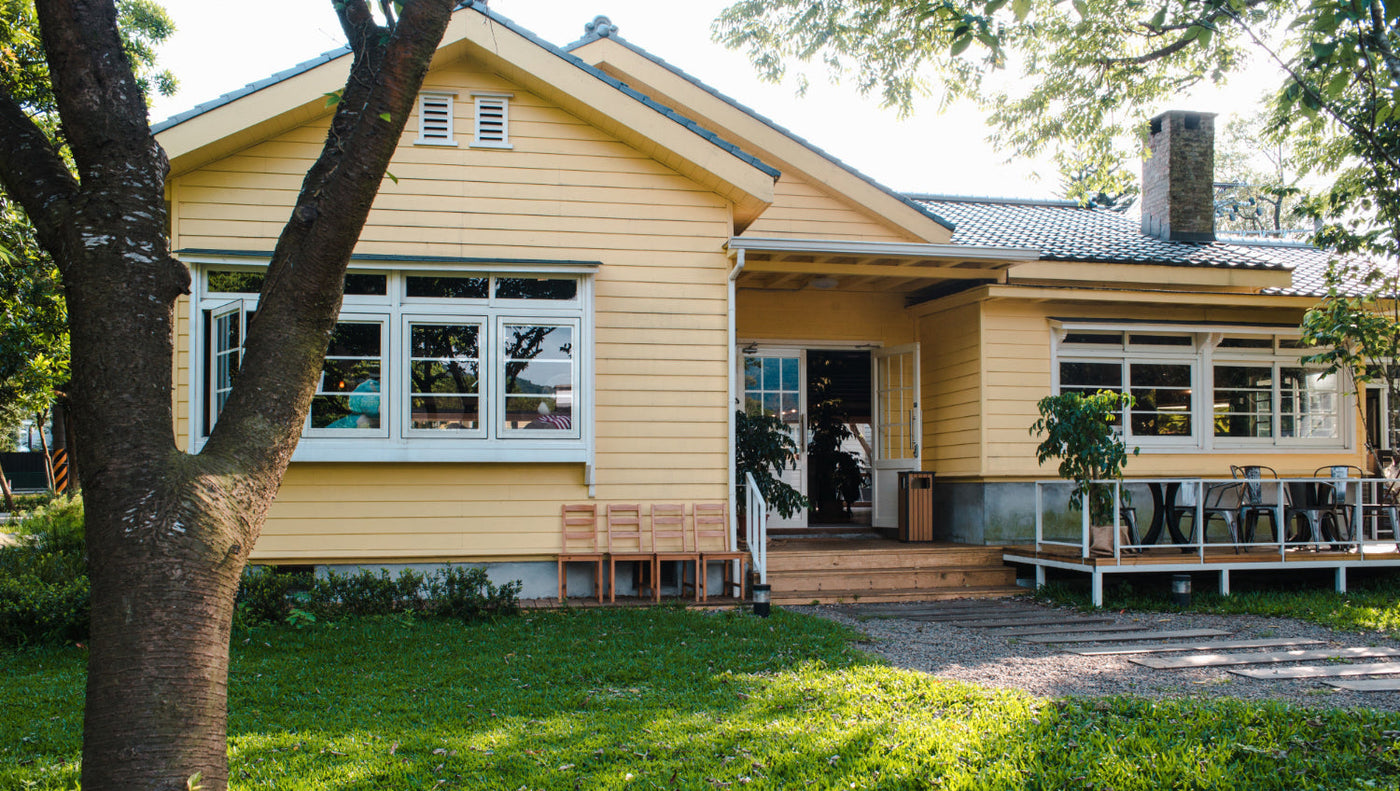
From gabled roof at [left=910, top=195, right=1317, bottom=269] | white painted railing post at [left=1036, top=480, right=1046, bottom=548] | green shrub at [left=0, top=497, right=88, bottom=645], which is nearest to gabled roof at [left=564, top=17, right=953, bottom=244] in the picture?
gabled roof at [left=910, top=195, right=1317, bottom=269]

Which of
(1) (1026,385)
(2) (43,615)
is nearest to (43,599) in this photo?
(2) (43,615)

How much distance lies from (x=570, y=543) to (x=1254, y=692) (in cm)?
565

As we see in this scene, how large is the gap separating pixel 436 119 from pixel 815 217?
4.97m

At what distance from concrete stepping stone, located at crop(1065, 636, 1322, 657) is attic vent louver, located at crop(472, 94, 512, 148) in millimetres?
6728

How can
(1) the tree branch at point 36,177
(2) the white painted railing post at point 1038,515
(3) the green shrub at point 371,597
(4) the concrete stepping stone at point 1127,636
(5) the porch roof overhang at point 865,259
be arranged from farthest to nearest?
(2) the white painted railing post at point 1038,515 < (5) the porch roof overhang at point 865,259 < (3) the green shrub at point 371,597 < (4) the concrete stepping stone at point 1127,636 < (1) the tree branch at point 36,177

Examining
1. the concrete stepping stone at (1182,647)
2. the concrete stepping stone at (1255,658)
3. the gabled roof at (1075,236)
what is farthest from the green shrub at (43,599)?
the gabled roof at (1075,236)

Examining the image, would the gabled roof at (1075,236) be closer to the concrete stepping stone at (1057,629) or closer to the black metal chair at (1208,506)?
the black metal chair at (1208,506)

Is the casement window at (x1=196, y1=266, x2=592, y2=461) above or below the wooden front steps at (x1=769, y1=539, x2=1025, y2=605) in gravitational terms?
above

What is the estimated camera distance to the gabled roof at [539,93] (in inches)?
345

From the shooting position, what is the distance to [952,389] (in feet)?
38.8

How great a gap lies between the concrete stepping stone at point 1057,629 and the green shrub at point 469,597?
4.08m

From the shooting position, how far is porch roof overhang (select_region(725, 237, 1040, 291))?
9.51 metres

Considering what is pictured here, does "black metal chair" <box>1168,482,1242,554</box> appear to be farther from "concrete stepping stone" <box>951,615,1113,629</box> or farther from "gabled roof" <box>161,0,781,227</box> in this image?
"gabled roof" <box>161,0,781,227</box>

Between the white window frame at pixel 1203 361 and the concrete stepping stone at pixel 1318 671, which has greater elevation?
the white window frame at pixel 1203 361
